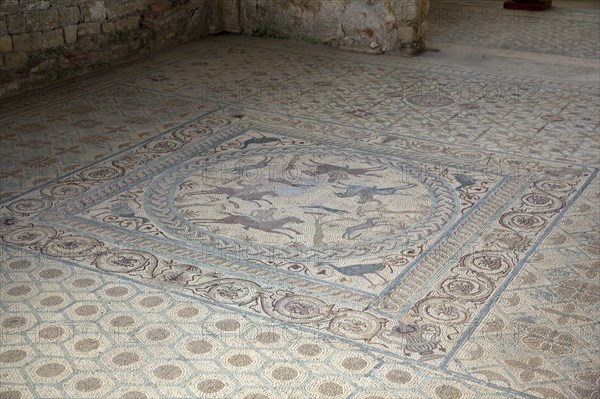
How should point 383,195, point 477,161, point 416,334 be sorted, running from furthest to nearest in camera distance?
point 477,161 < point 383,195 < point 416,334

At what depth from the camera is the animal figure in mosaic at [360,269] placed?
2.93m

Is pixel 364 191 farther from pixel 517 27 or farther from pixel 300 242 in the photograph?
pixel 517 27

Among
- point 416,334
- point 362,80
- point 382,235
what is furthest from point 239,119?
point 416,334

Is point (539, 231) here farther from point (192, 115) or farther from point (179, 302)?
point (192, 115)

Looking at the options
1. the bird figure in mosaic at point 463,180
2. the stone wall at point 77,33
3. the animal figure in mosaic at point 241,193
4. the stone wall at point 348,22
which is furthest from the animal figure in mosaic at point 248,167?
the stone wall at point 348,22

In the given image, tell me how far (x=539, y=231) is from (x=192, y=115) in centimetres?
231

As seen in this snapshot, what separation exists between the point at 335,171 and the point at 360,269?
1013 mm

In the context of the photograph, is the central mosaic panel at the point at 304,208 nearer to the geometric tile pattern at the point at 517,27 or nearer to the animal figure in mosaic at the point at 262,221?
the animal figure in mosaic at the point at 262,221

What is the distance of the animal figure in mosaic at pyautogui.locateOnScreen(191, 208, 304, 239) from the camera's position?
3.29m

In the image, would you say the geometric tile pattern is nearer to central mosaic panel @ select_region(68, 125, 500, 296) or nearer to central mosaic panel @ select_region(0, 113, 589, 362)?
central mosaic panel @ select_region(0, 113, 589, 362)

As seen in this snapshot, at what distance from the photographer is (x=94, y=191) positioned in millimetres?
3639

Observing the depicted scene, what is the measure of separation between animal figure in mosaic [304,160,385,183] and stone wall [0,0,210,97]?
7.59ft

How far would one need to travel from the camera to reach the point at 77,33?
5.54 meters

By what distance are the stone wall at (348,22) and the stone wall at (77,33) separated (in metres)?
0.63
